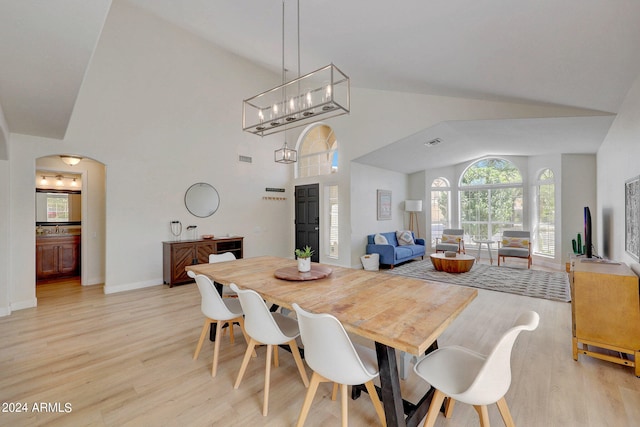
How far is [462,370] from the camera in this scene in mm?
1483

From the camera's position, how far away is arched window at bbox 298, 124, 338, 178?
659 centimetres

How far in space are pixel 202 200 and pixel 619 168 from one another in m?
6.42

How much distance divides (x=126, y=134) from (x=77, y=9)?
400 centimetres

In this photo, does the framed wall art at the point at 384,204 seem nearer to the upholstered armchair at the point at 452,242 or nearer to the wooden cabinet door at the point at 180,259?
the upholstered armchair at the point at 452,242

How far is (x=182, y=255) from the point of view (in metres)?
5.00

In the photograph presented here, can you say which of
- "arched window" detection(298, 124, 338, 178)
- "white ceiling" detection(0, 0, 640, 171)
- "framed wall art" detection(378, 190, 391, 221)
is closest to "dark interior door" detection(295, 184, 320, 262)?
"arched window" detection(298, 124, 338, 178)

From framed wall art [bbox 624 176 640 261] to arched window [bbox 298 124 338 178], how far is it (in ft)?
15.1

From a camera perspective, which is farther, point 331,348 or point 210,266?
point 210,266

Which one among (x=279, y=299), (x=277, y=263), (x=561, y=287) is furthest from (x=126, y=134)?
(x=561, y=287)

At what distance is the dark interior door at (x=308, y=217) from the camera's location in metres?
6.70

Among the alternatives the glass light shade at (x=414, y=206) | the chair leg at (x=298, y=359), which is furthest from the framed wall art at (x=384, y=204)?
the chair leg at (x=298, y=359)

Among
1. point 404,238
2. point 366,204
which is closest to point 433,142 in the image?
point 366,204

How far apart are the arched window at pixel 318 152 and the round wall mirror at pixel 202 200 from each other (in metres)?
2.35

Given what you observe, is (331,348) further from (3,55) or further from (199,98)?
(199,98)
